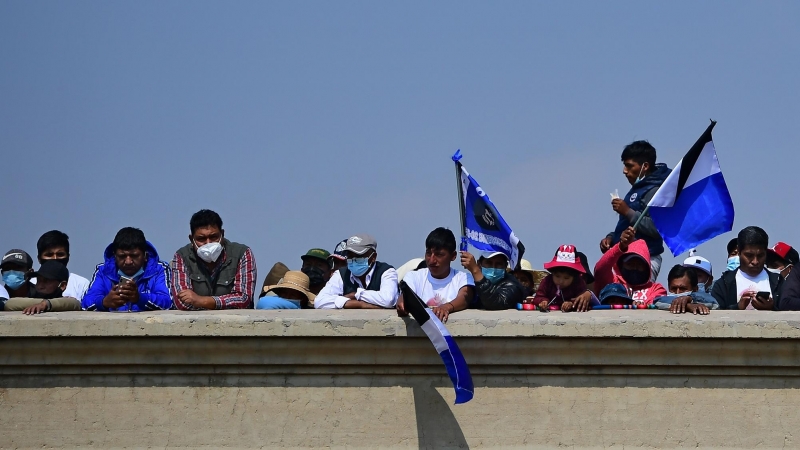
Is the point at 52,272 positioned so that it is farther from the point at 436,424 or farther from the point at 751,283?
the point at 751,283

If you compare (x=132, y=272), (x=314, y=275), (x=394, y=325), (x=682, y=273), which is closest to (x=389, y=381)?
(x=394, y=325)

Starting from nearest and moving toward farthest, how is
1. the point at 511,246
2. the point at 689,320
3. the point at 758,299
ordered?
the point at 689,320 → the point at 758,299 → the point at 511,246

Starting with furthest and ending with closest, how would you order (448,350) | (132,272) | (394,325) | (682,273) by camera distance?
1. (682,273)
2. (132,272)
3. (394,325)
4. (448,350)

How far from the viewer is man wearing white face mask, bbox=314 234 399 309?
23.6 feet

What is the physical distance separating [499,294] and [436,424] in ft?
4.76

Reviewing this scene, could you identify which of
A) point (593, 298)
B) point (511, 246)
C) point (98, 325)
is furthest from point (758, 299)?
point (98, 325)

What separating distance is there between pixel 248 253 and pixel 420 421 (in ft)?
7.33

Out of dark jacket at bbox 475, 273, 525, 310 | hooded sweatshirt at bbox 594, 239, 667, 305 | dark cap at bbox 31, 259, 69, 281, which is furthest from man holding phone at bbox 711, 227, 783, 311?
dark cap at bbox 31, 259, 69, 281

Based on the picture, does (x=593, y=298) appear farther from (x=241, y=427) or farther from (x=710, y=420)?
(x=241, y=427)

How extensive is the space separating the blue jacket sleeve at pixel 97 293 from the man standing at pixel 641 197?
401cm

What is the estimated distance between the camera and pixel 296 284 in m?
8.34

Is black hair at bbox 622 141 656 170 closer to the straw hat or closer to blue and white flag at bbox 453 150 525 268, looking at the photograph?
blue and white flag at bbox 453 150 525 268

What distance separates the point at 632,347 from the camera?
5480mm

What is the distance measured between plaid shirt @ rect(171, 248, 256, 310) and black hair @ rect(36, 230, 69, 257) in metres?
1.98
